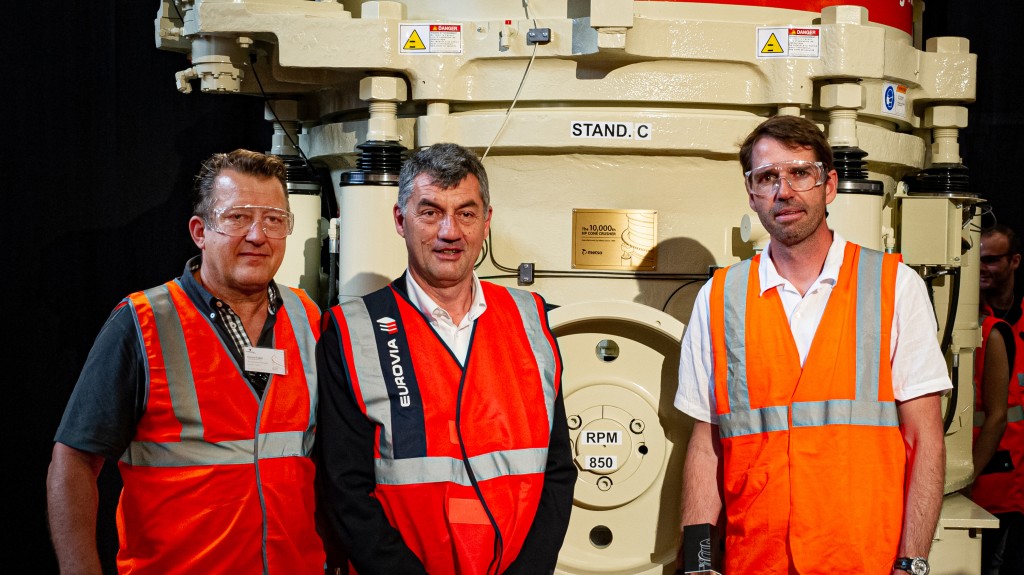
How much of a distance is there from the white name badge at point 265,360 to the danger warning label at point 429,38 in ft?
4.05

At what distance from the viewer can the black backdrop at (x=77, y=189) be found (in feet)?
13.8

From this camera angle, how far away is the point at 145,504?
228 cm

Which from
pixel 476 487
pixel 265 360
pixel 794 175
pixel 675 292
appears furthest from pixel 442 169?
pixel 675 292

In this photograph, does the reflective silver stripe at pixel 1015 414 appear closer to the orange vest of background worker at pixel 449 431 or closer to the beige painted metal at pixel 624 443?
the beige painted metal at pixel 624 443

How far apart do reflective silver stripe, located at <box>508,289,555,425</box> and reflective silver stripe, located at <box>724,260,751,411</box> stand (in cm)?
43

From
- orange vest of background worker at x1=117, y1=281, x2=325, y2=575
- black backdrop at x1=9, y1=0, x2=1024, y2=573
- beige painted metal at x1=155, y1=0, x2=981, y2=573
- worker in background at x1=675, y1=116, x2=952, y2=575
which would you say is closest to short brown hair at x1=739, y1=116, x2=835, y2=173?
worker in background at x1=675, y1=116, x2=952, y2=575

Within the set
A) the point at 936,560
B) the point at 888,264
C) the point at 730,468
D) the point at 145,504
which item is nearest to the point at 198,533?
the point at 145,504

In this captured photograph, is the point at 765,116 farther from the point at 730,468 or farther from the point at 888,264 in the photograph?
the point at 730,468

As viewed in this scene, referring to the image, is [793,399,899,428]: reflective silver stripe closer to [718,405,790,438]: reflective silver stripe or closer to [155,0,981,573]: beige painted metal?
[718,405,790,438]: reflective silver stripe

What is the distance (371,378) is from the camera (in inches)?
91.4

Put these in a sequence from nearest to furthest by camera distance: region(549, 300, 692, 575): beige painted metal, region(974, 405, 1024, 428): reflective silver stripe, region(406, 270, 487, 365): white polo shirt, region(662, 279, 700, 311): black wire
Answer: region(406, 270, 487, 365): white polo shirt
region(549, 300, 692, 575): beige painted metal
region(662, 279, 700, 311): black wire
region(974, 405, 1024, 428): reflective silver stripe

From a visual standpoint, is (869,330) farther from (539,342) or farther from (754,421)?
(539,342)

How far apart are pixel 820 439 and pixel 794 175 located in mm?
622

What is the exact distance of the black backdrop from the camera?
4219 millimetres
